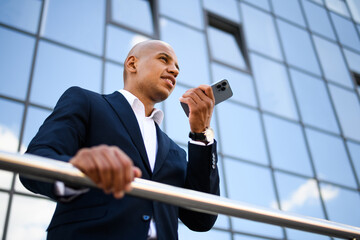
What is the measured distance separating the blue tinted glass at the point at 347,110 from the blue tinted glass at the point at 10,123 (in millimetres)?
7381

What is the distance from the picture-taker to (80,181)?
105 cm

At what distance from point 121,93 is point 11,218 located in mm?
3807

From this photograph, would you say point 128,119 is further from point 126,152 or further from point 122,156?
point 122,156

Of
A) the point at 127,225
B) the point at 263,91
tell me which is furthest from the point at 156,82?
the point at 263,91

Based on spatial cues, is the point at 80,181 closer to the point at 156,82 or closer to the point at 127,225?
the point at 127,225

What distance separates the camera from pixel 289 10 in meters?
11.1

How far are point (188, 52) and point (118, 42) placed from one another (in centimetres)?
161

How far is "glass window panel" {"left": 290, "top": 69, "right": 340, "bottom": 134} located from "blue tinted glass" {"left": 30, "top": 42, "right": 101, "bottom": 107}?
16.3 ft

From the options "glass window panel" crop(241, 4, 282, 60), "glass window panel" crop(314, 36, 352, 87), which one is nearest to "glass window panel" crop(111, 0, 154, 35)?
"glass window panel" crop(241, 4, 282, 60)

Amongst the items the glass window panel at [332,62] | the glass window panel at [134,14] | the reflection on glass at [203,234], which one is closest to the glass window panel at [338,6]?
the glass window panel at [332,62]

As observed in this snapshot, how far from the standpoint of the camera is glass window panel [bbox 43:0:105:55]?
686 cm

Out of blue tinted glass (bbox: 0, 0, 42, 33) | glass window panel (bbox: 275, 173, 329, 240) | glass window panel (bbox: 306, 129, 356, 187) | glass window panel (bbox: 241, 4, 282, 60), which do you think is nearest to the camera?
blue tinted glass (bbox: 0, 0, 42, 33)

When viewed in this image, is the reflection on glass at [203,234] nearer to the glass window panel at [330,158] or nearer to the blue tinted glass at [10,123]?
the blue tinted glass at [10,123]

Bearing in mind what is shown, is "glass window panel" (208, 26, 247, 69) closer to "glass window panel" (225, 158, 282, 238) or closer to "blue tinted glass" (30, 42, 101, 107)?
"glass window panel" (225, 158, 282, 238)
